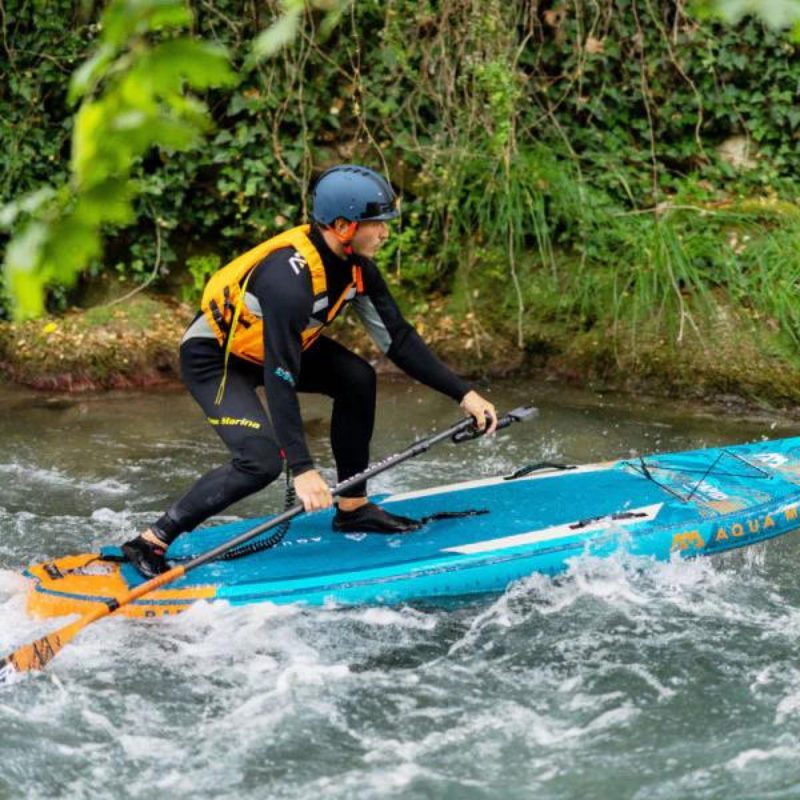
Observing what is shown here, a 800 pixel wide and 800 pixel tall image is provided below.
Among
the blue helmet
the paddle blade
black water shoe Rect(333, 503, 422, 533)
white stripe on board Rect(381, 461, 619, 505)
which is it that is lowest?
white stripe on board Rect(381, 461, 619, 505)

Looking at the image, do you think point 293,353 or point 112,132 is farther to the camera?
point 293,353

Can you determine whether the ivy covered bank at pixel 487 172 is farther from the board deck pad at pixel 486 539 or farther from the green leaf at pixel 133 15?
the green leaf at pixel 133 15

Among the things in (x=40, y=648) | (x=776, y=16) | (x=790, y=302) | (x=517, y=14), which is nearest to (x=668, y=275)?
(x=790, y=302)

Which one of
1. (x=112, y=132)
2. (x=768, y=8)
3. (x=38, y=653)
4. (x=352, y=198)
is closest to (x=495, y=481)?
(x=352, y=198)

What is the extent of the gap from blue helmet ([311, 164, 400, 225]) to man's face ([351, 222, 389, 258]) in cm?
4

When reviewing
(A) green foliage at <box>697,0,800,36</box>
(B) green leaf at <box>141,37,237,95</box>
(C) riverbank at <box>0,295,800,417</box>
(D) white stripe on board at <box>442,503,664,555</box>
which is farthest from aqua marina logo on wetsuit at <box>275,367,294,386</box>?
(C) riverbank at <box>0,295,800,417</box>

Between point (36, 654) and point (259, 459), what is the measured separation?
3.17 ft

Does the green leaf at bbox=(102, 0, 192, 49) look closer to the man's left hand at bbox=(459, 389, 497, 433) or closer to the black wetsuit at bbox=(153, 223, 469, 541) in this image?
the black wetsuit at bbox=(153, 223, 469, 541)

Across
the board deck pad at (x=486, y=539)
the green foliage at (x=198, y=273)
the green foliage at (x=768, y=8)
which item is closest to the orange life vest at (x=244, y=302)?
the board deck pad at (x=486, y=539)

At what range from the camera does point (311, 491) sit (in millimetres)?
3773

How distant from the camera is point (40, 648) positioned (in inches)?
143

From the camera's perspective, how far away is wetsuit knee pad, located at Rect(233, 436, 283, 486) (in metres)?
3.93

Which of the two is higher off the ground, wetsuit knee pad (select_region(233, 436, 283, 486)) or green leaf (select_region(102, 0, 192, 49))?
green leaf (select_region(102, 0, 192, 49))

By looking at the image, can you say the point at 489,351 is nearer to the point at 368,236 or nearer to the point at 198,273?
the point at 198,273
